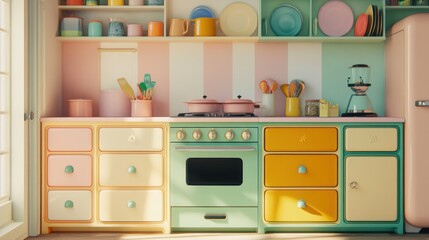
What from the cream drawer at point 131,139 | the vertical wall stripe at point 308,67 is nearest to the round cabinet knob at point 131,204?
the cream drawer at point 131,139

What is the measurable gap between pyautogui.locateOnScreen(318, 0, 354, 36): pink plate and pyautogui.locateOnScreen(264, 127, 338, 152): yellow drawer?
914 mm

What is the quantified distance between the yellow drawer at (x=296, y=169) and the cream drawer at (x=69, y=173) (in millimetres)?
1224

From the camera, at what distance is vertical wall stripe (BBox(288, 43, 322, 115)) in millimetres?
4336

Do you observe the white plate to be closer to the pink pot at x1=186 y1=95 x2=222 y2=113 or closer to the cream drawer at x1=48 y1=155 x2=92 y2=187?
the pink pot at x1=186 y1=95 x2=222 y2=113

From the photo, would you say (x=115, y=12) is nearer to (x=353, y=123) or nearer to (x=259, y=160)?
(x=259, y=160)

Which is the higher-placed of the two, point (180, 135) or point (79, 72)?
point (79, 72)

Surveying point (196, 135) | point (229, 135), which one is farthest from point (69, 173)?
point (229, 135)

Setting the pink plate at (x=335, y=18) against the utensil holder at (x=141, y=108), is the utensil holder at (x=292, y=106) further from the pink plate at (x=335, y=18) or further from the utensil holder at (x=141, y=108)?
the utensil holder at (x=141, y=108)

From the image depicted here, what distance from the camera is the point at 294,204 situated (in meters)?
3.80

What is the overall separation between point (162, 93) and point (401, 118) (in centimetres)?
178

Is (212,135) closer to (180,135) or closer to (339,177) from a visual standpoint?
(180,135)

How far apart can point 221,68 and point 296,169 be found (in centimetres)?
105

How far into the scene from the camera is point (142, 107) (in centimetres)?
407

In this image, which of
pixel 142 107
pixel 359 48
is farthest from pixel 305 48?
pixel 142 107
